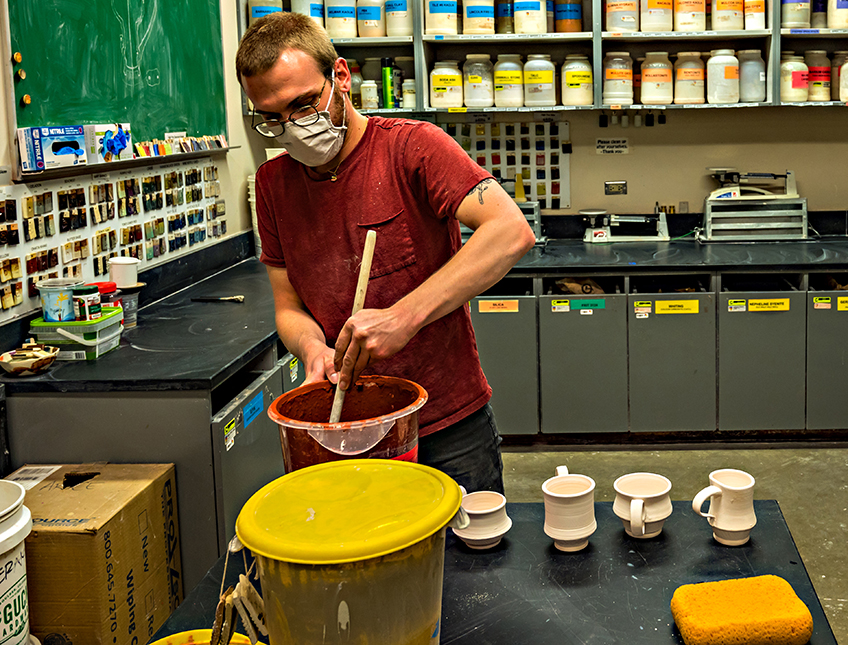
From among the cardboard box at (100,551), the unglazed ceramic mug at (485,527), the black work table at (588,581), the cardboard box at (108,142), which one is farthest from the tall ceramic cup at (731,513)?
the cardboard box at (108,142)

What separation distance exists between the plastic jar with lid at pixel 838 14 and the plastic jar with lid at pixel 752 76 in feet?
1.12

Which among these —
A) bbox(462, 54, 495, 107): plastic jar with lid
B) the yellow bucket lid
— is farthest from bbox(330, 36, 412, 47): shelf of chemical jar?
the yellow bucket lid

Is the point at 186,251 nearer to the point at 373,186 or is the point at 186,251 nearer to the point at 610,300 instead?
the point at 610,300

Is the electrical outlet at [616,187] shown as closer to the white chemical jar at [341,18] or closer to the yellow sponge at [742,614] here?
the white chemical jar at [341,18]

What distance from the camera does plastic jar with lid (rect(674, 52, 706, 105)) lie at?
408 cm

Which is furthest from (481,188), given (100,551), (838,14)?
(838,14)

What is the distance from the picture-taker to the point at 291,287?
1762 millimetres

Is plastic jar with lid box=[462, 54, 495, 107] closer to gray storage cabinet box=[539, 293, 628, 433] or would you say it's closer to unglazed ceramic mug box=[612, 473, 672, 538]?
gray storage cabinet box=[539, 293, 628, 433]

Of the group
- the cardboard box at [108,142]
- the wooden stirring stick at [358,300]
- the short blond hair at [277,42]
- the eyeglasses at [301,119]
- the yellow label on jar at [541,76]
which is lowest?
the wooden stirring stick at [358,300]

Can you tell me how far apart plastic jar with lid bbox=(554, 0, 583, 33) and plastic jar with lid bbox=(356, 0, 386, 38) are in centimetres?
85

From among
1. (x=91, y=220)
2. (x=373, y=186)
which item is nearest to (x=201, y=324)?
(x=91, y=220)

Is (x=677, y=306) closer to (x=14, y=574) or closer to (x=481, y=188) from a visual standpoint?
(x=481, y=188)

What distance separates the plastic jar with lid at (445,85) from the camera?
4.15 meters

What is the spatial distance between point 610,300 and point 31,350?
2478 mm
